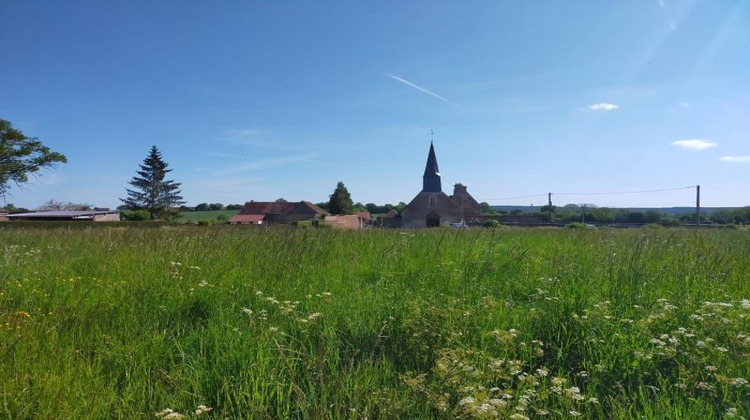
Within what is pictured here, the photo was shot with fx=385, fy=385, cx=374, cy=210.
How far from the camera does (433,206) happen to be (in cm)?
5797

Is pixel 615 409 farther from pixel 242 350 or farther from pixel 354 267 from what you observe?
pixel 354 267

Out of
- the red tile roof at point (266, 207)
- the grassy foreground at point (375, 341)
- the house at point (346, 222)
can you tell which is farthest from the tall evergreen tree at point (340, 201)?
the grassy foreground at point (375, 341)

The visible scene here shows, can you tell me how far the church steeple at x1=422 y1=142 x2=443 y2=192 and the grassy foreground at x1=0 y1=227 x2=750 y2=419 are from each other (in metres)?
54.6

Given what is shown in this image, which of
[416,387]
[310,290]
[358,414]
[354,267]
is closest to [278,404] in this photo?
[358,414]

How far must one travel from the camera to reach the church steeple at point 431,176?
2339 inches

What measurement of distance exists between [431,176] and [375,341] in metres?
58.0

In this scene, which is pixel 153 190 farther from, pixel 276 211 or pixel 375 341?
pixel 375 341

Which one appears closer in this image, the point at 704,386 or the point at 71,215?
the point at 704,386

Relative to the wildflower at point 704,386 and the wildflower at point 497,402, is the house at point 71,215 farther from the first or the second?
the wildflower at point 704,386

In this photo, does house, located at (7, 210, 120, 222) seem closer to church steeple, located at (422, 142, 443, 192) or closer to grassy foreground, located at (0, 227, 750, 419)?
church steeple, located at (422, 142, 443, 192)

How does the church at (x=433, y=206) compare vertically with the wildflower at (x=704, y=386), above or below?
above

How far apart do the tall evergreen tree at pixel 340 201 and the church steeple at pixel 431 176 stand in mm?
23135

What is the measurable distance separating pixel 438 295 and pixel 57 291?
12.9 ft

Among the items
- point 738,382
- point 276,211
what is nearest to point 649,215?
point 738,382
